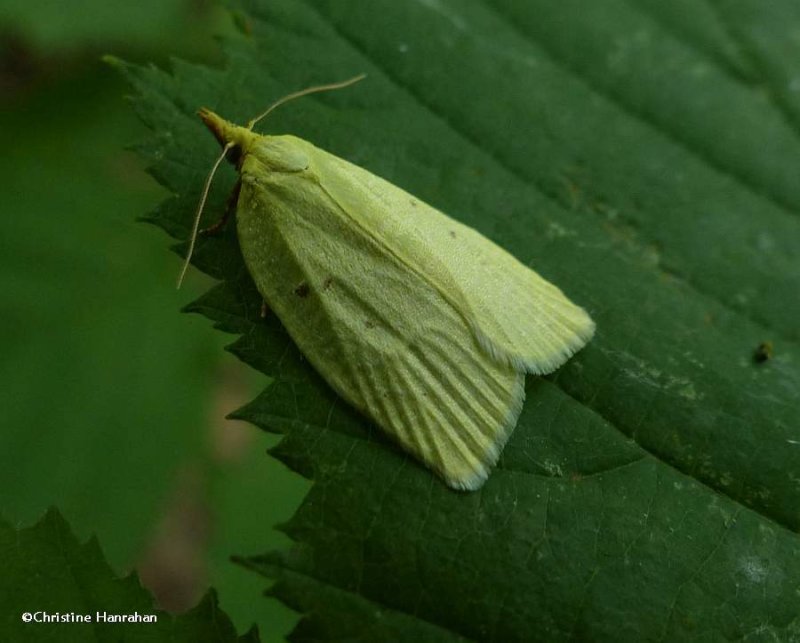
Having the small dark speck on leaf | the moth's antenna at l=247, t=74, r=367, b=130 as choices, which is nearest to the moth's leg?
the moth's antenna at l=247, t=74, r=367, b=130

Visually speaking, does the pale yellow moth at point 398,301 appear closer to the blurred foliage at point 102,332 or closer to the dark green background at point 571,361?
the dark green background at point 571,361

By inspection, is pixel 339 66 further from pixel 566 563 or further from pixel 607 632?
pixel 607 632

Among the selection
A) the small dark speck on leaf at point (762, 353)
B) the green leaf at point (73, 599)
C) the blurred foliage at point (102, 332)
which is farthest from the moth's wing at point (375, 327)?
the blurred foliage at point (102, 332)

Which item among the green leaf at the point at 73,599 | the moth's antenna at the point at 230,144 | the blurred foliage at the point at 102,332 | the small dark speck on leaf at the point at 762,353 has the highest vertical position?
the moth's antenna at the point at 230,144

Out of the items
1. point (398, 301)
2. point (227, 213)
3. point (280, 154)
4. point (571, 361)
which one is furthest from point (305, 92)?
point (571, 361)

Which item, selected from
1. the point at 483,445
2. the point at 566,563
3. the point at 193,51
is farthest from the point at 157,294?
the point at 566,563

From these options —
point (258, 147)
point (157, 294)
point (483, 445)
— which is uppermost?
point (258, 147)

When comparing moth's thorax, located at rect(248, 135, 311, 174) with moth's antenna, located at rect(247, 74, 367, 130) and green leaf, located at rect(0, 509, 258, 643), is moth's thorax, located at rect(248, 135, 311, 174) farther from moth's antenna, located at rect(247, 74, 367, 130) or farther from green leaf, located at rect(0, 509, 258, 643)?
green leaf, located at rect(0, 509, 258, 643)
